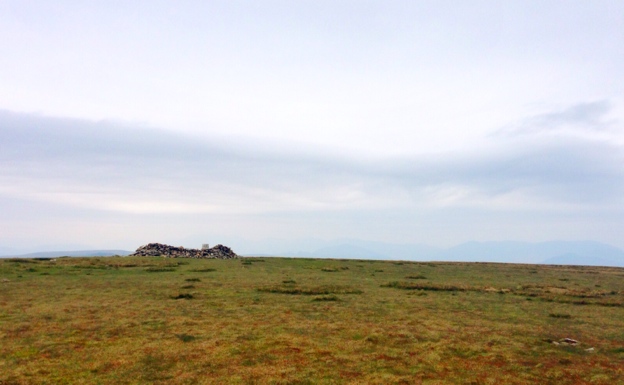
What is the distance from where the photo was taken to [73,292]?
2480 centimetres

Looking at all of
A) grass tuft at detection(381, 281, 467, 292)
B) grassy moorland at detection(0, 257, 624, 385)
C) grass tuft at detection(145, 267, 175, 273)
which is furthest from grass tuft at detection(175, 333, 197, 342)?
grass tuft at detection(145, 267, 175, 273)

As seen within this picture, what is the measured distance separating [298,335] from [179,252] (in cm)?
5236

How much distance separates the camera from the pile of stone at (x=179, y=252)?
61.3 m

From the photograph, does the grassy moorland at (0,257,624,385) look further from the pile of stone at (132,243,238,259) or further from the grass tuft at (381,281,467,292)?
the pile of stone at (132,243,238,259)

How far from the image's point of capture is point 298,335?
51.5 ft

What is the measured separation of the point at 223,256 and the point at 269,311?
46.6 metres

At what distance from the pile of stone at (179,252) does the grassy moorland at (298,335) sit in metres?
33.0

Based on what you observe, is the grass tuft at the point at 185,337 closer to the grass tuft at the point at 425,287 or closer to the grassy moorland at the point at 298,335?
the grassy moorland at the point at 298,335

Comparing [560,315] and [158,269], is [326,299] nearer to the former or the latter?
[560,315]

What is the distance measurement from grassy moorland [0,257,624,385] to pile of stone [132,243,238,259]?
108 ft

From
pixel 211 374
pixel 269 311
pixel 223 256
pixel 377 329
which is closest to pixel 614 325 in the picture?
pixel 377 329

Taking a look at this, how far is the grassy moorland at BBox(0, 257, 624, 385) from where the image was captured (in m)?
11.8

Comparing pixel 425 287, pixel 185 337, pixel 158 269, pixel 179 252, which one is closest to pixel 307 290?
pixel 425 287

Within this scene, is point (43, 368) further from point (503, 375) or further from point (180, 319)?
point (503, 375)
